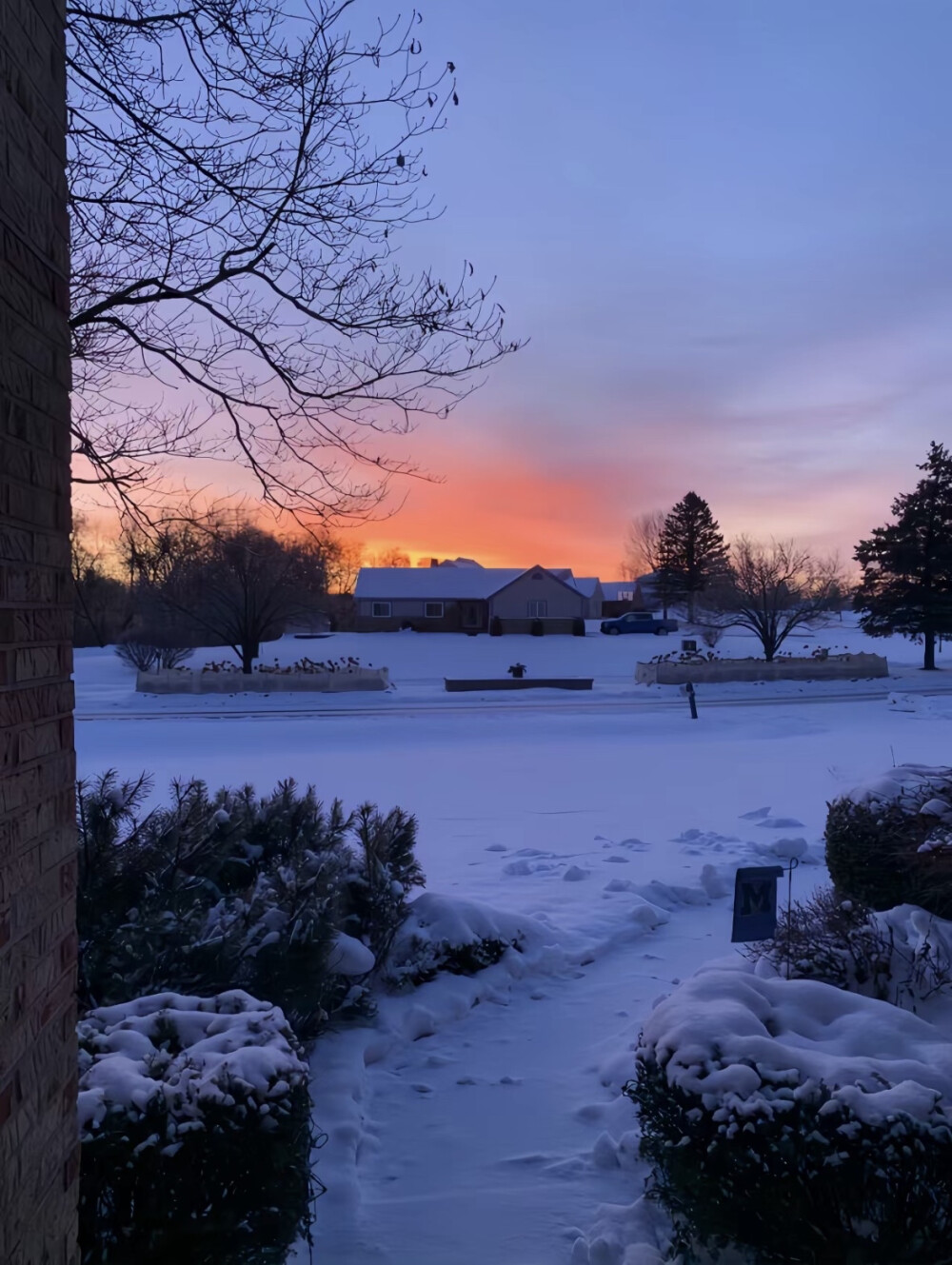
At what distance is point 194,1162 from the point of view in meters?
2.79

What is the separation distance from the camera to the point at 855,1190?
113 inches

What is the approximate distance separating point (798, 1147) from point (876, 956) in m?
2.07

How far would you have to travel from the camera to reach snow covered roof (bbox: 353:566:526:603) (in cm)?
6206

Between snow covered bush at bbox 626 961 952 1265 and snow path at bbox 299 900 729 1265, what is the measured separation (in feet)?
A: 2.25

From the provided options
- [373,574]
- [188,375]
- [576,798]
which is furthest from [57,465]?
[373,574]

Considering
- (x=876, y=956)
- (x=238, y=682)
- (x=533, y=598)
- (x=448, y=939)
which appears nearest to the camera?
(x=876, y=956)

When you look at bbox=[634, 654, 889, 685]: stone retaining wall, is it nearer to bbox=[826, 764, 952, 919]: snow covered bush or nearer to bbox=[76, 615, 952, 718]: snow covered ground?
bbox=[76, 615, 952, 718]: snow covered ground

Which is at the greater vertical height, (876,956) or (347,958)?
(876,956)

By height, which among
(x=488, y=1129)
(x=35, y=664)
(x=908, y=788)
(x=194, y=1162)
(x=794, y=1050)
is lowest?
(x=488, y=1129)

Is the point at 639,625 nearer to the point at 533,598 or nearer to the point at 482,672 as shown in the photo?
the point at 533,598

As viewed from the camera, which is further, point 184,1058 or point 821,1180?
point 184,1058

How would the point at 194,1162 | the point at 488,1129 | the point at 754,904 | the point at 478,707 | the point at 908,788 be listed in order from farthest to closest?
the point at 478,707 → the point at 908,788 → the point at 754,904 → the point at 488,1129 → the point at 194,1162

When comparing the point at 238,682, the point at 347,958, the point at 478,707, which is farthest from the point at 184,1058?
the point at 238,682

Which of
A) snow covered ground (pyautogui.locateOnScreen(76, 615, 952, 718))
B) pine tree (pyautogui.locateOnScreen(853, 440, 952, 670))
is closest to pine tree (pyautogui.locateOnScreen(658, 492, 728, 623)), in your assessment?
snow covered ground (pyautogui.locateOnScreen(76, 615, 952, 718))
